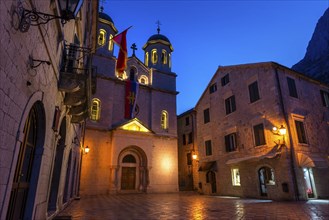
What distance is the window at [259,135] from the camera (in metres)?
15.0

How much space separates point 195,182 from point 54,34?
26.4m

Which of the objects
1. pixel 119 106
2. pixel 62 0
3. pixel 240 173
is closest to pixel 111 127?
pixel 119 106

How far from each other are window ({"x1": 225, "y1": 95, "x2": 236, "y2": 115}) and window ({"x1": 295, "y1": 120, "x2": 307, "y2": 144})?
4.92 metres

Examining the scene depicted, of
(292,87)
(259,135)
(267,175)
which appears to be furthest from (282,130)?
(292,87)

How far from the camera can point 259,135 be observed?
15.3 metres

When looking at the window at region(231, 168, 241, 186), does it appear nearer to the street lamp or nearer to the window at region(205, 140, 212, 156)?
the window at region(205, 140, 212, 156)

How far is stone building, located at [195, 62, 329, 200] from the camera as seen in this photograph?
13.4 metres

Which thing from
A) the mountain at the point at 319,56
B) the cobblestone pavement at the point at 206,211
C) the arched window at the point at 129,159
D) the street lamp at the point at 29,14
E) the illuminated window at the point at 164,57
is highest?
the mountain at the point at 319,56

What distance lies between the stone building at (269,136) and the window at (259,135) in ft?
0.16

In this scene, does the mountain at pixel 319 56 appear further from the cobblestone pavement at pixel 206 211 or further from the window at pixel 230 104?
the cobblestone pavement at pixel 206 211

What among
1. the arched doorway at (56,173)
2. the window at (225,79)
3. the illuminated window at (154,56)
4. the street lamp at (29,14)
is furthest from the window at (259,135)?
the illuminated window at (154,56)

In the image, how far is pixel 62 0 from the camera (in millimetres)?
4051

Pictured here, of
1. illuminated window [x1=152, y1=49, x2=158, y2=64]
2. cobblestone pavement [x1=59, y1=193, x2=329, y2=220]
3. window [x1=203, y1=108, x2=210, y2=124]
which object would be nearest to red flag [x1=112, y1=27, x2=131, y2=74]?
cobblestone pavement [x1=59, y1=193, x2=329, y2=220]

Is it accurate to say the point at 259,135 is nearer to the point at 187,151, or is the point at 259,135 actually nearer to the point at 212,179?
the point at 212,179
